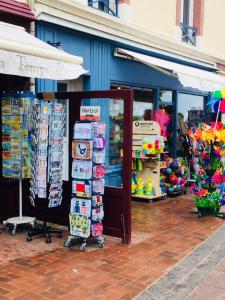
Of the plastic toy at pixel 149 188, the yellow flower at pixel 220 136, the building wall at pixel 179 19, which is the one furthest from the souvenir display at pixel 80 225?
the building wall at pixel 179 19

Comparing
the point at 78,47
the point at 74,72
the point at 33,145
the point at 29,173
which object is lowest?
the point at 29,173

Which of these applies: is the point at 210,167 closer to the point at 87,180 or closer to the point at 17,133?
the point at 87,180

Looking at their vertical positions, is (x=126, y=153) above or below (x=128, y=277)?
above

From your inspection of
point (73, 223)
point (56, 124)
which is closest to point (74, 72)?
point (56, 124)

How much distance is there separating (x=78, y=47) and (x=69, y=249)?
407cm

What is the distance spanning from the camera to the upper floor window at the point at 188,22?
42.0ft

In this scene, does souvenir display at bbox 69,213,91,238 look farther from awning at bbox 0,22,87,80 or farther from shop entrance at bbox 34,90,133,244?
awning at bbox 0,22,87,80

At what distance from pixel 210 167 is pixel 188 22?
268 inches

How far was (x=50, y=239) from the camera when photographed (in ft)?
20.0

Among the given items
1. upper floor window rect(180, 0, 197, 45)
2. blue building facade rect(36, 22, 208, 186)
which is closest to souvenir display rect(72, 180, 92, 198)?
blue building facade rect(36, 22, 208, 186)

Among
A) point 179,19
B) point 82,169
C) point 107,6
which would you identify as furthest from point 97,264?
point 179,19

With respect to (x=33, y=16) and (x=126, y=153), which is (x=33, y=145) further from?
(x=33, y=16)

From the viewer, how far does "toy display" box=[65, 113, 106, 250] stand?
565cm

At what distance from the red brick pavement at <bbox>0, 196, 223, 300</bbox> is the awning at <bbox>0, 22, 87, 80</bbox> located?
2.27 metres
